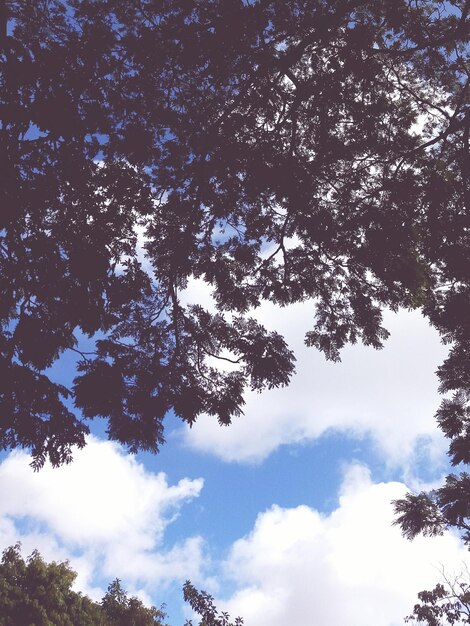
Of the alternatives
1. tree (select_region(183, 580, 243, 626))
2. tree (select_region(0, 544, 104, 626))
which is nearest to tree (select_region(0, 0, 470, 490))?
tree (select_region(183, 580, 243, 626))

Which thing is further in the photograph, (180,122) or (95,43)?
(180,122)

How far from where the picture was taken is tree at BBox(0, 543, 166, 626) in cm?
1870

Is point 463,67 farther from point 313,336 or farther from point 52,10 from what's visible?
point 52,10

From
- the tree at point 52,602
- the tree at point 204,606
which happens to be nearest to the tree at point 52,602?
the tree at point 52,602

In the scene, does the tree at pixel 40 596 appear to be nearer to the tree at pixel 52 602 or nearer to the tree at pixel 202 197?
the tree at pixel 52 602

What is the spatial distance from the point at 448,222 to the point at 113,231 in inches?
162

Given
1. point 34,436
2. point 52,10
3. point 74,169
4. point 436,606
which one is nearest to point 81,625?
point 436,606

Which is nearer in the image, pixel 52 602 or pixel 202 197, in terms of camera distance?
pixel 202 197

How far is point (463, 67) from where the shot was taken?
6.27m

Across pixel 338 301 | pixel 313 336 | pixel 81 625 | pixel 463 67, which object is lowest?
pixel 81 625

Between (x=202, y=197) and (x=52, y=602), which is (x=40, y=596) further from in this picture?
(x=202, y=197)

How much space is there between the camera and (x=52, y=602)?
19.7m

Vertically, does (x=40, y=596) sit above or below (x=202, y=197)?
below

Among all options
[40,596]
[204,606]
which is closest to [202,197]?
[204,606]
